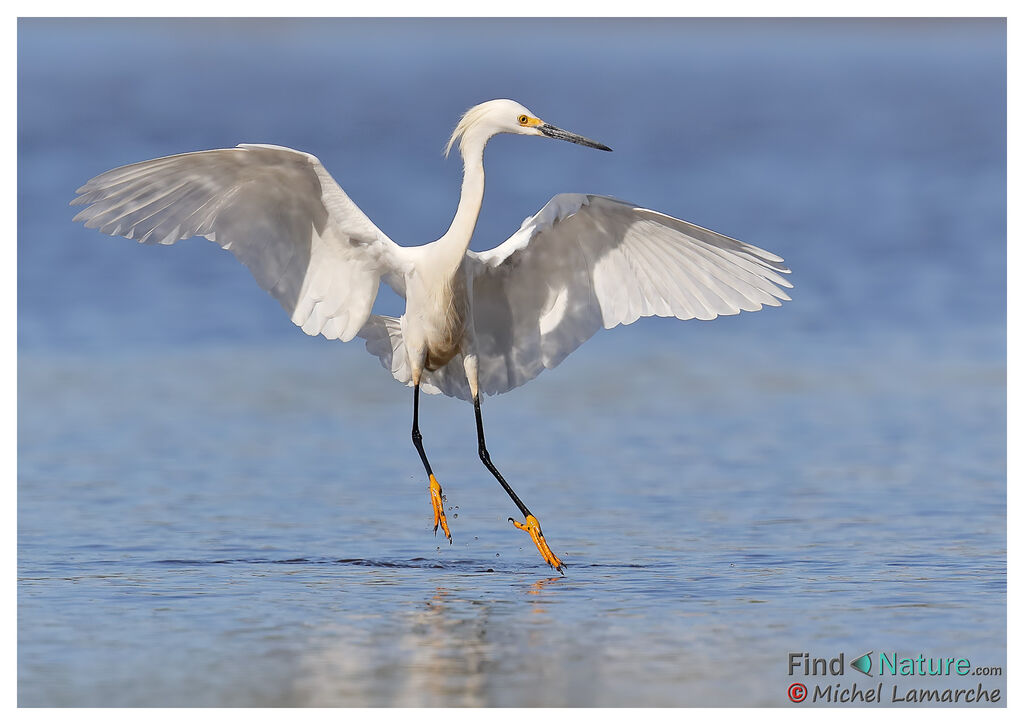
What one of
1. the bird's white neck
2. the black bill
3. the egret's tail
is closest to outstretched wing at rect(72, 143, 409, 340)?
the bird's white neck

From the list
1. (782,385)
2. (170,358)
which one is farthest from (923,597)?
(170,358)

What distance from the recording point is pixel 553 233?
8.08m

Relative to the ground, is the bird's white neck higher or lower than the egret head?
lower

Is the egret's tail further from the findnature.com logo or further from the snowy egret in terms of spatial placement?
the findnature.com logo

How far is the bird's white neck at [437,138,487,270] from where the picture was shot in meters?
8.00

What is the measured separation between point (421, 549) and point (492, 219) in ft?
37.6

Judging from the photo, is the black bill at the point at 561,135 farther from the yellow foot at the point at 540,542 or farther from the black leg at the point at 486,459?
the yellow foot at the point at 540,542

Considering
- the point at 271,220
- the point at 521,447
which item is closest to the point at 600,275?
the point at 271,220

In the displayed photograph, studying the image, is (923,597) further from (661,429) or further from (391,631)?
(661,429)

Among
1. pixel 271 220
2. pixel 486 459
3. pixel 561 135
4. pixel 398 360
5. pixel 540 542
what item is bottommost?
pixel 540 542

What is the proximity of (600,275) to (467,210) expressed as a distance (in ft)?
2.90

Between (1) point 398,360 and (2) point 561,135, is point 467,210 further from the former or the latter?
(1) point 398,360

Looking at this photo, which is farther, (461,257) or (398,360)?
(398,360)

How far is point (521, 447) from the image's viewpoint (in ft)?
36.3
